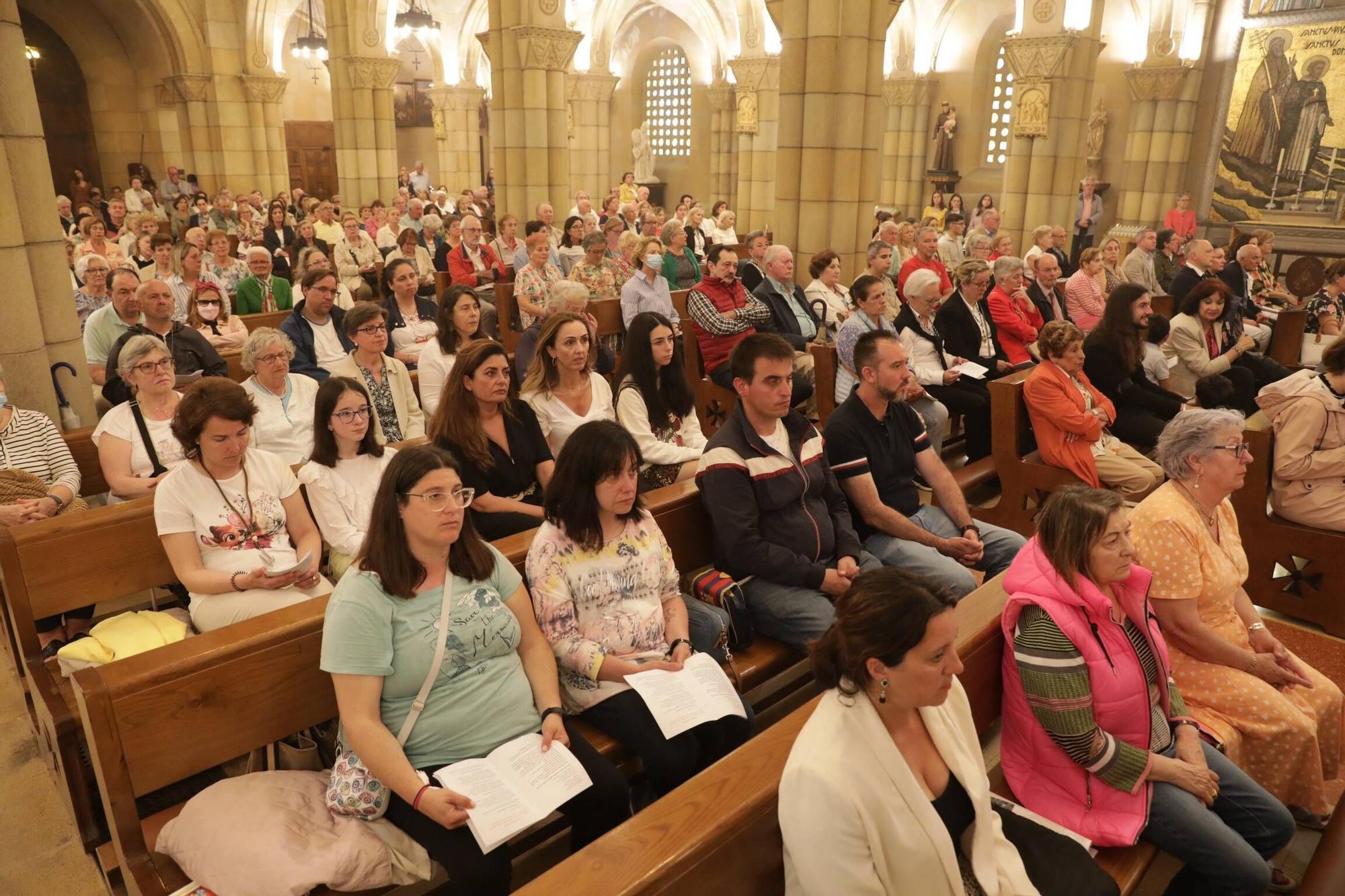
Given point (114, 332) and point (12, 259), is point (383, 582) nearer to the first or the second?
point (12, 259)

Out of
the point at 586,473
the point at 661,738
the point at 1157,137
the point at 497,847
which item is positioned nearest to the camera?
the point at 497,847

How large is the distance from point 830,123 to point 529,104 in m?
5.37

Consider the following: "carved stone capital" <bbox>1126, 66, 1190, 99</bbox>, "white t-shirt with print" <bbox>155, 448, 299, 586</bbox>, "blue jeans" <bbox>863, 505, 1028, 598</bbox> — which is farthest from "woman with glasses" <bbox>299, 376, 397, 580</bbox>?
"carved stone capital" <bbox>1126, 66, 1190, 99</bbox>

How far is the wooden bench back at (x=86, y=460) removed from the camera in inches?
165

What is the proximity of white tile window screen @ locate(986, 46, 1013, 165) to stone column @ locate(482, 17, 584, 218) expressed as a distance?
408 inches

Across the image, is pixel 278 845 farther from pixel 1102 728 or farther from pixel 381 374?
pixel 381 374

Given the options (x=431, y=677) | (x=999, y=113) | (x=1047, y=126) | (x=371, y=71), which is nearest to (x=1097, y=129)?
(x=999, y=113)

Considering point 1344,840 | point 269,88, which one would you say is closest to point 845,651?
point 1344,840

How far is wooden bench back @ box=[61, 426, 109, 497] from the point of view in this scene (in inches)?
165

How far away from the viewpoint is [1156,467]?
4.96m

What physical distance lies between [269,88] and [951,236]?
42.8 ft

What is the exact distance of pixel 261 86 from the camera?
16906mm

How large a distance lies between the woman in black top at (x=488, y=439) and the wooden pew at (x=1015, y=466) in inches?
107

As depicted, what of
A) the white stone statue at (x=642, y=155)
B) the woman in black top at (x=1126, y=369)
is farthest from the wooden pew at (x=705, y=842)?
the white stone statue at (x=642, y=155)
